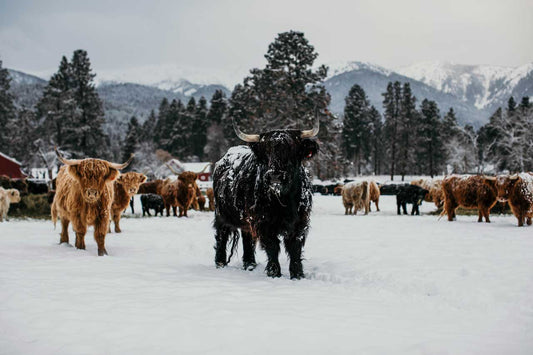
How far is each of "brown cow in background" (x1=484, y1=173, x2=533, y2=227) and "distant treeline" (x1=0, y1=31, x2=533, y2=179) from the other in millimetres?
16395

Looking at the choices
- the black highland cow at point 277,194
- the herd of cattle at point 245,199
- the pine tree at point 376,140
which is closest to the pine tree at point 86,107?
the herd of cattle at point 245,199

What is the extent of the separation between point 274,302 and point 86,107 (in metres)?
48.6

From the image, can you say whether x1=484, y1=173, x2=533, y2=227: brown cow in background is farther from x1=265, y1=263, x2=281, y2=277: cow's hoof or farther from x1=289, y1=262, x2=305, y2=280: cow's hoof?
x1=265, y1=263, x2=281, y2=277: cow's hoof

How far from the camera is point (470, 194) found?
12.4 m

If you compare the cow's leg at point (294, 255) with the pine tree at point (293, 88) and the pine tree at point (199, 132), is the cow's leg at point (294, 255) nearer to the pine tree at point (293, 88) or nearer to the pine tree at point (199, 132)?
the pine tree at point (293, 88)

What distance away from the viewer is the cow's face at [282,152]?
5.41 m

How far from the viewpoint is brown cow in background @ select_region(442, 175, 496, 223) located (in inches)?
481

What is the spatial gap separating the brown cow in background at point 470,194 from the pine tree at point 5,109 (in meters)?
59.4

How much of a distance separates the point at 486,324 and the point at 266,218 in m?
2.89

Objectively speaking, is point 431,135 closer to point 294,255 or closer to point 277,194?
point 294,255

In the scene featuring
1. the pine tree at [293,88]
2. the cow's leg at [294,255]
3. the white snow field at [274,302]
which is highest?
the pine tree at [293,88]

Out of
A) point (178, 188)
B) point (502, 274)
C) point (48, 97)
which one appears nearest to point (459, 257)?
point (502, 274)

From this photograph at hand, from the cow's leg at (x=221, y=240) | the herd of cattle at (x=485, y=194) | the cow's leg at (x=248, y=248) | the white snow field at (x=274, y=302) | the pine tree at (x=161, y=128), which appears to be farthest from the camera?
the pine tree at (x=161, y=128)

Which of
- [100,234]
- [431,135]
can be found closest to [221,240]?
[100,234]
